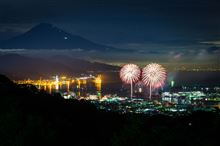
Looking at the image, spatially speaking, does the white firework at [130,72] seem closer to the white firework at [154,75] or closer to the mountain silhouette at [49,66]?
the white firework at [154,75]

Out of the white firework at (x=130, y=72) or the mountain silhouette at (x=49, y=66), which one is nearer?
the white firework at (x=130, y=72)

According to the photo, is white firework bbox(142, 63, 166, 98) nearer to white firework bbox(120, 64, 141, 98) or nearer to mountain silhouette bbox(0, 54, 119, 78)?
white firework bbox(120, 64, 141, 98)

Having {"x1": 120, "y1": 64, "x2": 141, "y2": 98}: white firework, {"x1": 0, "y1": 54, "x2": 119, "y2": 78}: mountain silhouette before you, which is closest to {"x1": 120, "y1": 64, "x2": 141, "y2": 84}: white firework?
{"x1": 120, "y1": 64, "x2": 141, "y2": 98}: white firework

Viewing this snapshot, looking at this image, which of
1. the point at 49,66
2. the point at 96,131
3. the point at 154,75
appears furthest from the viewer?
the point at 49,66

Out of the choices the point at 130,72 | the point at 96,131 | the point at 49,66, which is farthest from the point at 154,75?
the point at 49,66

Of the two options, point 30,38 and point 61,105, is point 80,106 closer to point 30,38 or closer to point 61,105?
point 61,105

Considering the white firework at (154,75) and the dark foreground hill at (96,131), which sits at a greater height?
the white firework at (154,75)

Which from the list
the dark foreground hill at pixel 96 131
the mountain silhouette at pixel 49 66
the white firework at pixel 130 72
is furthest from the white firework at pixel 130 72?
the mountain silhouette at pixel 49 66

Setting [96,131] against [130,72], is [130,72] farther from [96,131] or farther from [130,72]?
[96,131]
